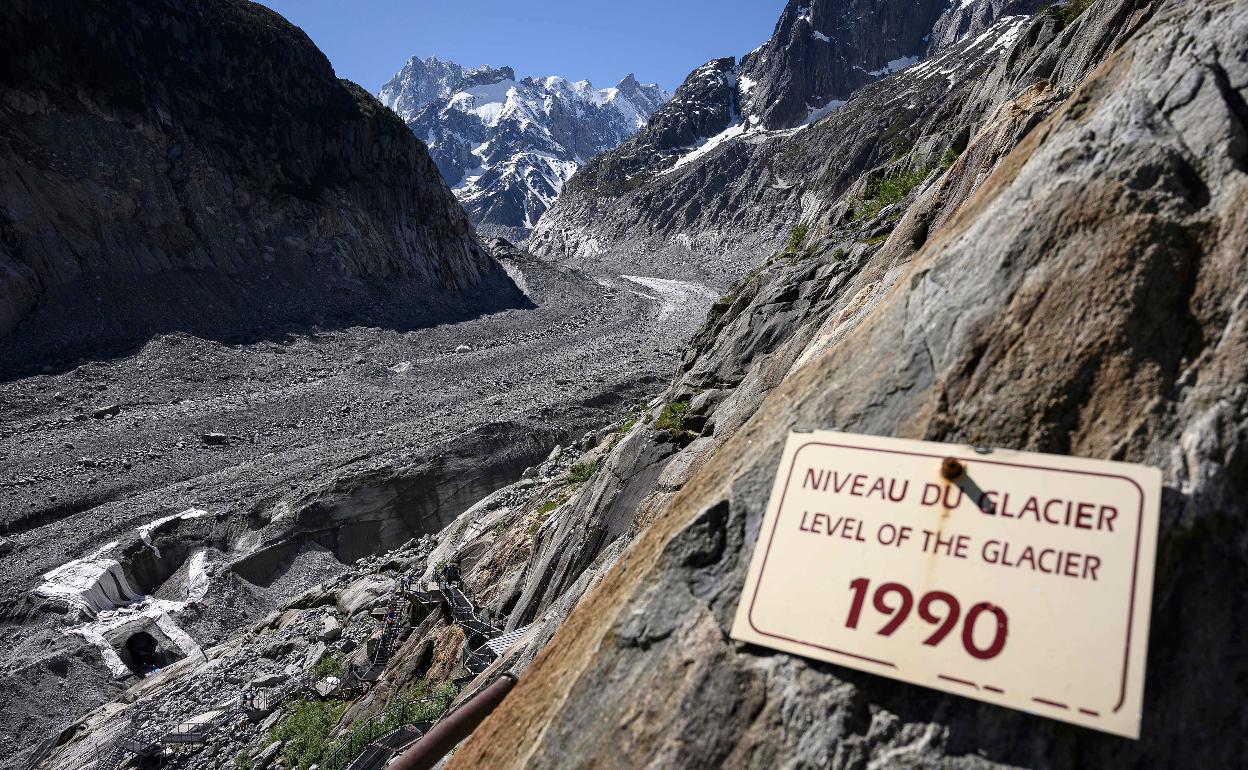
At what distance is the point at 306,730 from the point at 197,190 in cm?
5065

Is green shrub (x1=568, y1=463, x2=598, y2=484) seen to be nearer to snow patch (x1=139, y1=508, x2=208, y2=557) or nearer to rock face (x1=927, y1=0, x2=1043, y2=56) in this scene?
snow patch (x1=139, y1=508, x2=208, y2=557)

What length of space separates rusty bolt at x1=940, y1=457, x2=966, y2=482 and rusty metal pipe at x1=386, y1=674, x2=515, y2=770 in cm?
328

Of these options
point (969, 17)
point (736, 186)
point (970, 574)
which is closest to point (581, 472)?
point (970, 574)

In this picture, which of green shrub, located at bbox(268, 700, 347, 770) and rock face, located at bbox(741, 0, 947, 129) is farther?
rock face, located at bbox(741, 0, 947, 129)

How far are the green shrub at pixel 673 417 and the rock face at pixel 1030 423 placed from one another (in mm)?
6484

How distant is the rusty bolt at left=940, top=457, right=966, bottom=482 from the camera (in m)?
2.78

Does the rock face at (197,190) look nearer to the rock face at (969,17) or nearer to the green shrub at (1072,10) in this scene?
the green shrub at (1072,10)

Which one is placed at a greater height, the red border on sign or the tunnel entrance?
the red border on sign

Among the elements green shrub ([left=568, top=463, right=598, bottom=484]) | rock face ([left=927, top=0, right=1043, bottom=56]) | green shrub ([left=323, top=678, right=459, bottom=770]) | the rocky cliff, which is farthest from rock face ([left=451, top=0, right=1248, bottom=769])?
rock face ([left=927, top=0, right=1043, bottom=56])

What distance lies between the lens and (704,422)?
35.1 ft

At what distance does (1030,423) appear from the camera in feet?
9.52

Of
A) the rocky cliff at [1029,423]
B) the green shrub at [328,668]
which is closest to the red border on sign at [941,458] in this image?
the rocky cliff at [1029,423]

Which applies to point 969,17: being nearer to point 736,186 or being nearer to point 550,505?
point 736,186

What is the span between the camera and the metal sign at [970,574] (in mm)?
2283
